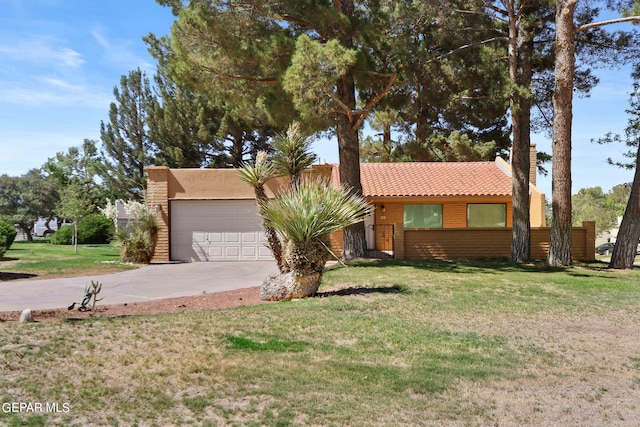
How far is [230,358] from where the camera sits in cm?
623

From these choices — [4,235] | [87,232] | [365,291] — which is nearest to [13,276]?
[4,235]

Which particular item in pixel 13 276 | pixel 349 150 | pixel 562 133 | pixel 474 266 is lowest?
pixel 13 276

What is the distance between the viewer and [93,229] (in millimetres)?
34062

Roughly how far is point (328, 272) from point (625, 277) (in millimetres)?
8000

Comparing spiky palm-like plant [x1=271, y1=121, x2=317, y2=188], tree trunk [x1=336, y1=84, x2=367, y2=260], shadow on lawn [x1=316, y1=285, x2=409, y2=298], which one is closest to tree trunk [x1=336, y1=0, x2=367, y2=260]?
tree trunk [x1=336, y1=84, x2=367, y2=260]

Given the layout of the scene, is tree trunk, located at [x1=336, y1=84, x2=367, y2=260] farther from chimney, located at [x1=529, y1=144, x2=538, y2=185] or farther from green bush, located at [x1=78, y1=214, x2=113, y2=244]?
green bush, located at [x1=78, y1=214, x2=113, y2=244]

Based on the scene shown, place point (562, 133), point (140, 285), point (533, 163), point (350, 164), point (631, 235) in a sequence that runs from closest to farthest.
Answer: point (140, 285) < point (562, 133) < point (631, 235) < point (350, 164) < point (533, 163)

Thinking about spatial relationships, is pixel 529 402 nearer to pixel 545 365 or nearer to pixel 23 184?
pixel 545 365

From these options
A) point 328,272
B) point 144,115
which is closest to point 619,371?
point 328,272

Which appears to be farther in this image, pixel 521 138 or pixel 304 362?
pixel 521 138

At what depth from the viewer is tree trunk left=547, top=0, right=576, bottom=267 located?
53.7 feet

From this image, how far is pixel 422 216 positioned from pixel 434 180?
1782 millimetres

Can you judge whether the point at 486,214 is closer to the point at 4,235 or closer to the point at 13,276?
the point at 13,276

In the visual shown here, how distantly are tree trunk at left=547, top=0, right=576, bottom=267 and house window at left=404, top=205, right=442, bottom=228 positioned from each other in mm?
7052
